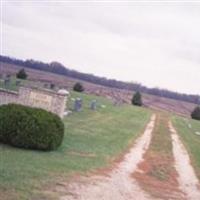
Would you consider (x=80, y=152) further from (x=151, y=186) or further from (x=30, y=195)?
(x=30, y=195)

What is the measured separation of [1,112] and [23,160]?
301 centimetres

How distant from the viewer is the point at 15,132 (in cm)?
1603

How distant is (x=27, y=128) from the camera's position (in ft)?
52.5

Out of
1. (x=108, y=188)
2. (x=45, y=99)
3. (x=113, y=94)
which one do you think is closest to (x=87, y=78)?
(x=113, y=94)

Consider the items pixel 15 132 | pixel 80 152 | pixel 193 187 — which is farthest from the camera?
pixel 80 152

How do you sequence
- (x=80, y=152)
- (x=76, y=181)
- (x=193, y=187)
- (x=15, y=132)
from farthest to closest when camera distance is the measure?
1. (x=80, y=152)
2. (x=15, y=132)
3. (x=193, y=187)
4. (x=76, y=181)

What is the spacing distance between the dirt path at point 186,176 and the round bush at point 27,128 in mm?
4303

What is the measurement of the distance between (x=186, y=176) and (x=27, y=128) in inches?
211

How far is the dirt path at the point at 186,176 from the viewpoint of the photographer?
46.2 feet

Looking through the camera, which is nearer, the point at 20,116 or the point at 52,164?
the point at 52,164

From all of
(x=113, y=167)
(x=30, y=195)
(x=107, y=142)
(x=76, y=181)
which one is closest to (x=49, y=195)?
(x=30, y=195)

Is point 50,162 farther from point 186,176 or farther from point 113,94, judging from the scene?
point 113,94

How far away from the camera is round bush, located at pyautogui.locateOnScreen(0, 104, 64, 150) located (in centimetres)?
Result: 1603

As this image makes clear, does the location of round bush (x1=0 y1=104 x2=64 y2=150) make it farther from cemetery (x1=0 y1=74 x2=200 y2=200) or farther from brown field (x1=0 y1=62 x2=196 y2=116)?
brown field (x1=0 y1=62 x2=196 y2=116)
